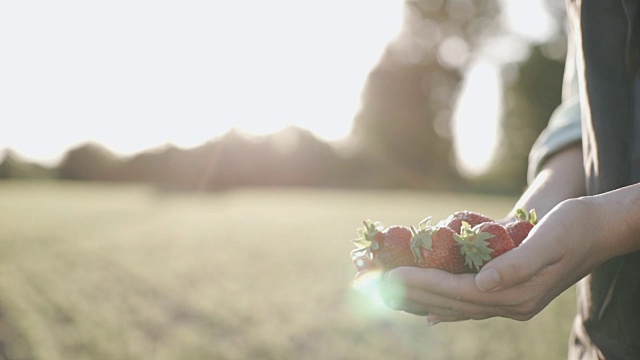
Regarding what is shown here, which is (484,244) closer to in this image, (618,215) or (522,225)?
(522,225)

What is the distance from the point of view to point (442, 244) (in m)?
1.87

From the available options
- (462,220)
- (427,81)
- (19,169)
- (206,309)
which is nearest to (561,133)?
(462,220)

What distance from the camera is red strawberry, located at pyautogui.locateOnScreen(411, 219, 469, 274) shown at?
6.03 ft

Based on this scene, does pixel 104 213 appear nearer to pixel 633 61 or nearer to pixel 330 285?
pixel 330 285

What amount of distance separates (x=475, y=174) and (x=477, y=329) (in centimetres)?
3678

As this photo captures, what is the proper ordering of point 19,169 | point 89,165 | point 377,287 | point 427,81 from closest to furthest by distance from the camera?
point 377,287 → point 427,81 → point 19,169 → point 89,165

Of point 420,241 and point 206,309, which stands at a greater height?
point 420,241

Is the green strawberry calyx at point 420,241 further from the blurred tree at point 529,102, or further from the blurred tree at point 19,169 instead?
the blurred tree at point 19,169

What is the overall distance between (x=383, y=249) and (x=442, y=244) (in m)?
0.17

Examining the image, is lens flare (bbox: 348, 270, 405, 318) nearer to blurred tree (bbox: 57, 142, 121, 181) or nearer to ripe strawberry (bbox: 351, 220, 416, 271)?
ripe strawberry (bbox: 351, 220, 416, 271)

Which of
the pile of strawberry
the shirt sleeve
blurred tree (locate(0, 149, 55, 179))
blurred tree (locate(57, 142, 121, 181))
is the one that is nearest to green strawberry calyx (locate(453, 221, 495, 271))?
the pile of strawberry

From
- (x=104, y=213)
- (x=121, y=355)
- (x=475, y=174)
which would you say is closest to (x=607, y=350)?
(x=121, y=355)

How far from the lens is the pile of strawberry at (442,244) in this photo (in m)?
Result: 1.82

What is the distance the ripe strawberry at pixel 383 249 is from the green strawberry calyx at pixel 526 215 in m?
0.32
